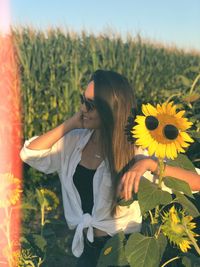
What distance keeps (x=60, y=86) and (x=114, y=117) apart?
10.9ft

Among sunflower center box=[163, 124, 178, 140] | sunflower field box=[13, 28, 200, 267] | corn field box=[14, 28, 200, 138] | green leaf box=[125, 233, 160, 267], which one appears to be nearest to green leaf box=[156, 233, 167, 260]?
green leaf box=[125, 233, 160, 267]

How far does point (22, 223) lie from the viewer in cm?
345

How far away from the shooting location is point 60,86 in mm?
4852

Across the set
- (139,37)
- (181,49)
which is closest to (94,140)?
(139,37)

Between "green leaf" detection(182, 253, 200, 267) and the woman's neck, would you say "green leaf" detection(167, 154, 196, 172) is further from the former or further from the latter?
the woman's neck

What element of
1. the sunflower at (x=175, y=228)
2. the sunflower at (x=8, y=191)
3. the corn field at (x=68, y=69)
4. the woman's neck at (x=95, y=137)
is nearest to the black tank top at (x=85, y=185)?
the woman's neck at (x=95, y=137)

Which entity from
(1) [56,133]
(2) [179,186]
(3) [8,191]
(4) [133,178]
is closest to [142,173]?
(4) [133,178]

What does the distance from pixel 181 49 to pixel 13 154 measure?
7.93 meters

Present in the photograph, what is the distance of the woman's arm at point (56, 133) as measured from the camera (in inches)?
67.6

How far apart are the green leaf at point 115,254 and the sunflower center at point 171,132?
13.6 inches

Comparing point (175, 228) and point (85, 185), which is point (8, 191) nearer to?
point (85, 185)

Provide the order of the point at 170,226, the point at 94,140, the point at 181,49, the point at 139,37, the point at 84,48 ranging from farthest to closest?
the point at 181,49, the point at 139,37, the point at 84,48, the point at 94,140, the point at 170,226

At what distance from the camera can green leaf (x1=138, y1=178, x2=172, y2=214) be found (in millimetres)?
1070

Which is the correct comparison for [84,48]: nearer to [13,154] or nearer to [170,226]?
[13,154]
